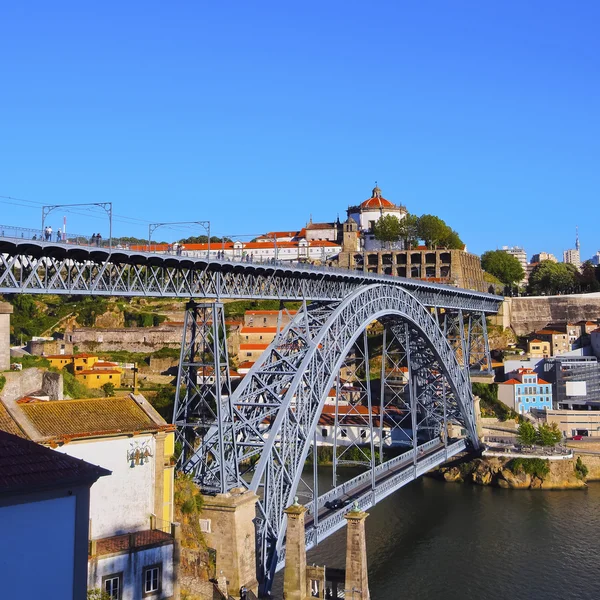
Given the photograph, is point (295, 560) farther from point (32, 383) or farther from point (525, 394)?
point (525, 394)

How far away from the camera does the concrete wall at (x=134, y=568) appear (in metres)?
13.3

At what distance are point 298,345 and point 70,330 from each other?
3672 centimetres

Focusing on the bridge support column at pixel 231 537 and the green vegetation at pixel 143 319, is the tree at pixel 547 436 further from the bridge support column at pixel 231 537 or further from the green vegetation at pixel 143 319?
the green vegetation at pixel 143 319

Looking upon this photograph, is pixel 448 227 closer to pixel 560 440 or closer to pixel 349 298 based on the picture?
pixel 560 440

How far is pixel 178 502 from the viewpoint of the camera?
55.4 feet

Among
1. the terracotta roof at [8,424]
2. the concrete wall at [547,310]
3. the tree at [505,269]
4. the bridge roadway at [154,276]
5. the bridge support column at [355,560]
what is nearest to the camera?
the terracotta roof at [8,424]

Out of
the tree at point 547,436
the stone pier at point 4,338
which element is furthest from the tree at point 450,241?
the stone pier at point 4,338

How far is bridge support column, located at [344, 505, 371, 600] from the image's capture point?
18.9 m

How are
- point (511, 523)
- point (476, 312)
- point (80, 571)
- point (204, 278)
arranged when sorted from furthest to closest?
point (476, 312) < point (511, 523) < point (204, 278) < point (80, 571)

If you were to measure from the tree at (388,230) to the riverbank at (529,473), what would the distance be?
3302 cm

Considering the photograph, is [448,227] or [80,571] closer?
[80,571]

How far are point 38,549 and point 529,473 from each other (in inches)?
1377

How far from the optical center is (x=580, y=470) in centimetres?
3816

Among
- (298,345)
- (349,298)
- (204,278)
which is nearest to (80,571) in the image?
(204,278)
